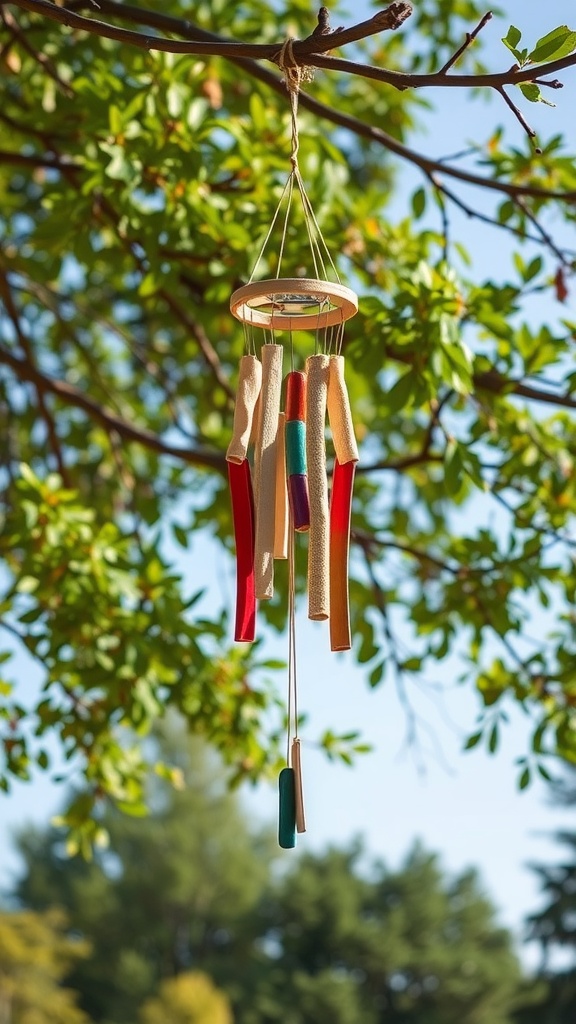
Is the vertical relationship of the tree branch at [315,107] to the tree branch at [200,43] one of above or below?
above

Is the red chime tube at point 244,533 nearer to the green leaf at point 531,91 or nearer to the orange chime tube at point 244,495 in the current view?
the orange chime tube at point 244,495

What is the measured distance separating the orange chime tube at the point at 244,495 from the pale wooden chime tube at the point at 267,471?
18mm

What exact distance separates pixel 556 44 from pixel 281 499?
67 cm

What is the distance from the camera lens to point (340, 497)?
1.76m

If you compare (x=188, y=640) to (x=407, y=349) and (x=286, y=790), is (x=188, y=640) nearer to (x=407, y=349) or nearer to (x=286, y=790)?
(x=407, y=349)

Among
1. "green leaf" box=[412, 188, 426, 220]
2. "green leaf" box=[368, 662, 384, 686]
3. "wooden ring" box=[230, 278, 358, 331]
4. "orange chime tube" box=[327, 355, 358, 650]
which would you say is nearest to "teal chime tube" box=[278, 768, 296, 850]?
"orange chime tube" box=[327, 355, 358, 650]

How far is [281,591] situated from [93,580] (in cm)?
82

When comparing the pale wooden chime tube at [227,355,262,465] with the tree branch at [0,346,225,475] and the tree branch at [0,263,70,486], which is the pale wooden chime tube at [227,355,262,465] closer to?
the tree branch at [0,346,225,475]

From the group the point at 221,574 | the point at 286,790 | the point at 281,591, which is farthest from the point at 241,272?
the point at 286,790

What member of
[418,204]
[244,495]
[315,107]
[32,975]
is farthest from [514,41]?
[32,975]

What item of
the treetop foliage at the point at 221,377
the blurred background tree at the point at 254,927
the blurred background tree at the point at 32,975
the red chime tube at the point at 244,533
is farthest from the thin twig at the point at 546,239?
the blurred background tree at the point at 254,927

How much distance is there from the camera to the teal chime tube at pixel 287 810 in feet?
5.52

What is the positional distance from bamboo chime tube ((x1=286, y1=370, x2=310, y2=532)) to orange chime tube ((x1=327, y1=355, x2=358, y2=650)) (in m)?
0.04

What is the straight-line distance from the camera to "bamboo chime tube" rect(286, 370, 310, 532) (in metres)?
1.67
